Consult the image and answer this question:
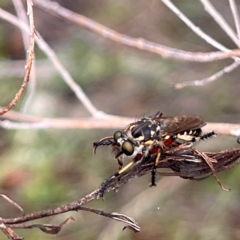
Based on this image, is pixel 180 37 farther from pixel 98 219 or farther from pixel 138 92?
pixel 98 219

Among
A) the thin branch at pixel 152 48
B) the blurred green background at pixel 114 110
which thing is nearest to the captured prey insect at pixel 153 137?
the thin branch at pixel 152 48

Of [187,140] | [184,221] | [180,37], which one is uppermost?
[180,37]

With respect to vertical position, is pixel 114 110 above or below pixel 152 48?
A: above

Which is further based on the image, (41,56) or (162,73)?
(41,56)

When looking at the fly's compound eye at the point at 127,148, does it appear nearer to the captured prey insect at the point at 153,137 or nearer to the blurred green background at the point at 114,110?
the captured prey insect at the point at 153,137

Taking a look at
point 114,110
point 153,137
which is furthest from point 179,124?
point 114,110

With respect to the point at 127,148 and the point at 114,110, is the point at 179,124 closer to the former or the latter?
the point at 127,148

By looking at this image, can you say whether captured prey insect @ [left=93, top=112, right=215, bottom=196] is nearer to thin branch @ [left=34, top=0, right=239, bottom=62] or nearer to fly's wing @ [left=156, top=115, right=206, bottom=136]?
fly's wing @ [left=156, top=115, right=206, bottom=136]

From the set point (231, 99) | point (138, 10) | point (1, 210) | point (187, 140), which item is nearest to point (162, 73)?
point (231, 99)
